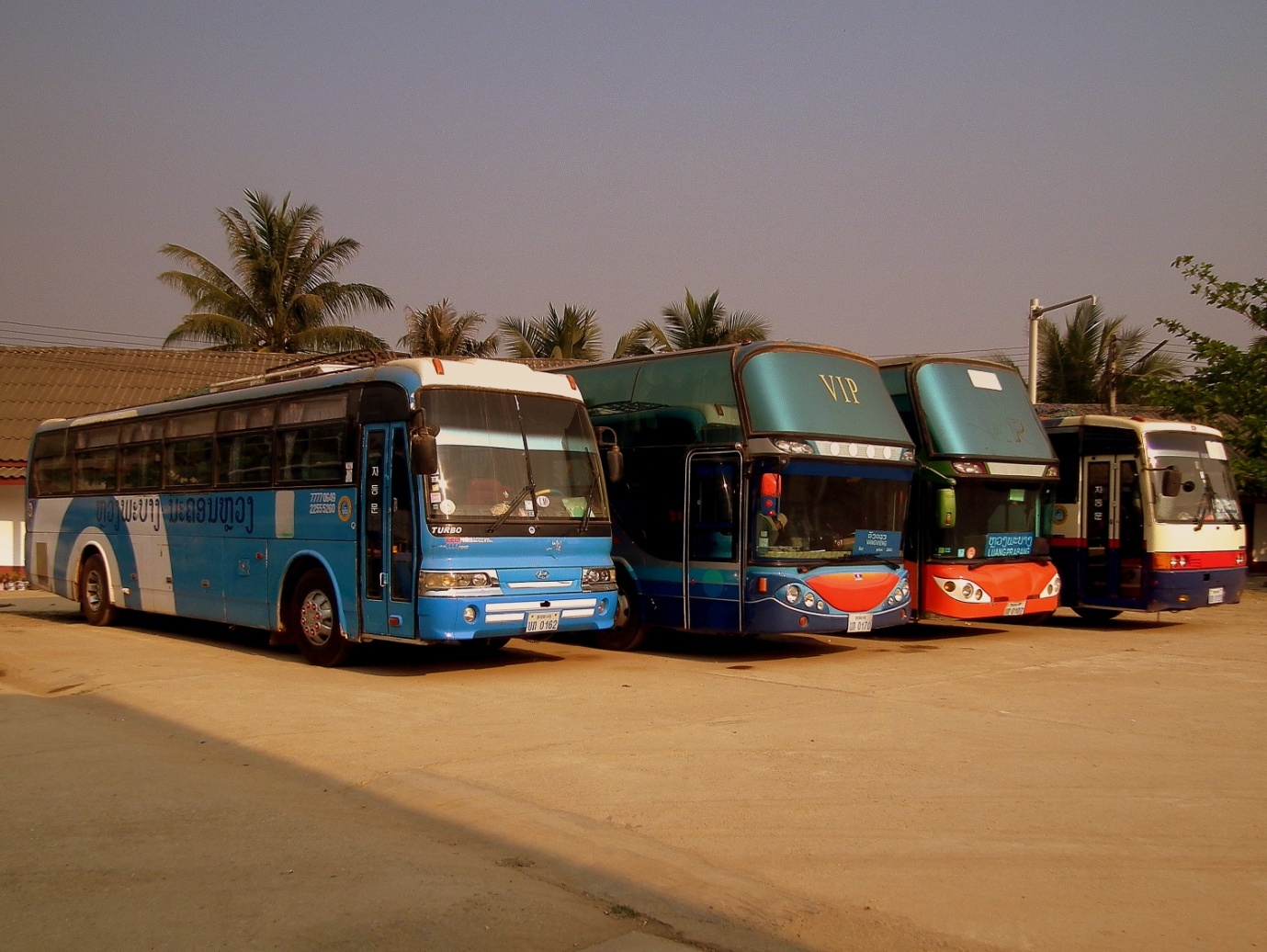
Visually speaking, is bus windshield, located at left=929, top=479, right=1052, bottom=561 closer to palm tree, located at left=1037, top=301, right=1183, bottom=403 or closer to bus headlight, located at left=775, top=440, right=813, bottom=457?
bus headlight, located at left=775, top=440, right=813, bottom=457

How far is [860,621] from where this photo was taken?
43.0 ft

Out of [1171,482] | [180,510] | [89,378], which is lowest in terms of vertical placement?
[180,510]

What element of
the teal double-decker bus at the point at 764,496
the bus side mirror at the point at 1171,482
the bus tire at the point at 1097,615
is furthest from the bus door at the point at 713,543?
the bus tire at the point at 1097,615

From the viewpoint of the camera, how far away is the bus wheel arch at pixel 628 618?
14227mm

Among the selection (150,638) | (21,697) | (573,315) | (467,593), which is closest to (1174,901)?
(467,593)

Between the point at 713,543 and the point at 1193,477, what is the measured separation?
8.29 meters

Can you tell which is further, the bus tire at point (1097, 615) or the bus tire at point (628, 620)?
the bus tire at point (1097, 615)

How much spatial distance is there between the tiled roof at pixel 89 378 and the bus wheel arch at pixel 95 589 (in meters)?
9.15

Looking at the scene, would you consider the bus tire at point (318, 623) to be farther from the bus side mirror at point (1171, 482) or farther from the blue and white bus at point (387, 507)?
the bus side mirror at point (1171, 482)

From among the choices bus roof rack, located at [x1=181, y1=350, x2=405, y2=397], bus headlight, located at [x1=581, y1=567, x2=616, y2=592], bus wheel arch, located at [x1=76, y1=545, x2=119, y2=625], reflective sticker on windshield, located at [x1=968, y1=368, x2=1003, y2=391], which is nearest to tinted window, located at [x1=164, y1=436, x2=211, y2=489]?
bus roof rack, located at [x1=181, y1=350, x2=405, y2=397]

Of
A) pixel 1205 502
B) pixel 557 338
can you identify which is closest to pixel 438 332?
pixel 557 338

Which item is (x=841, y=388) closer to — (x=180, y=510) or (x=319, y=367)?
(x=319, y=367)

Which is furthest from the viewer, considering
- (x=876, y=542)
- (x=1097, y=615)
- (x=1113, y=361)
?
(x=1113, y=361)

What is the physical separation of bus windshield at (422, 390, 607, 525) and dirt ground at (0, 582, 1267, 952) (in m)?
1.64
